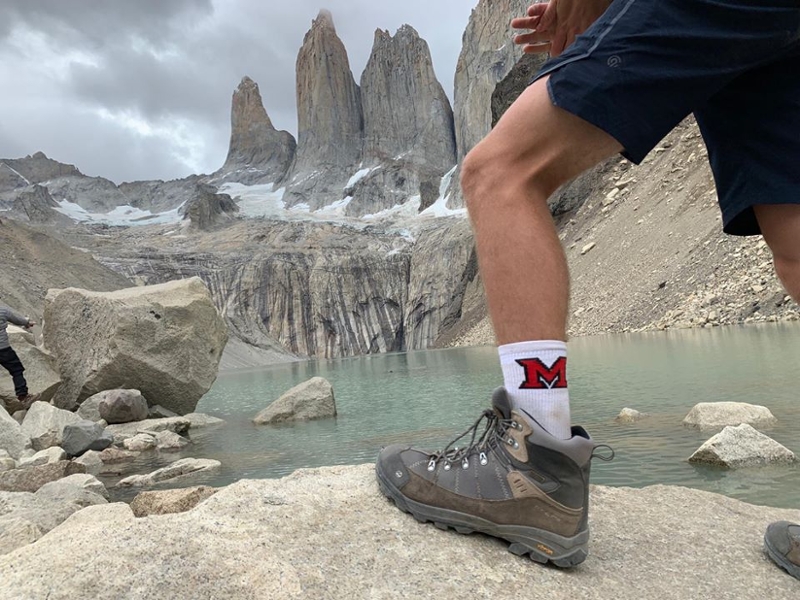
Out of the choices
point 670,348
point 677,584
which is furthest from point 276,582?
point 670,348

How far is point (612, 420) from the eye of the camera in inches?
241

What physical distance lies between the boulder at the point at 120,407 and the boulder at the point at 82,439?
5.40ft

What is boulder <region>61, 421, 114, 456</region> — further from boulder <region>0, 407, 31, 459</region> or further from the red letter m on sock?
the red letter m on sock

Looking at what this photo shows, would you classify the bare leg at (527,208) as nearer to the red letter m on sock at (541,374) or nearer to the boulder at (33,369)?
the red letter m on sock at (541,374)

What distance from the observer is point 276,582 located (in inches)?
55.9

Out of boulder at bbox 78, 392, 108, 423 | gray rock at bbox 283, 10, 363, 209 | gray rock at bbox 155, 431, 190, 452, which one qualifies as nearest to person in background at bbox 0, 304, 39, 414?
boulder at bbox 78, 392, 108, 423

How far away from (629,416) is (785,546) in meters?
4.41

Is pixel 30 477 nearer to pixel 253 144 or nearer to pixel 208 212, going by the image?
pixel 208 212

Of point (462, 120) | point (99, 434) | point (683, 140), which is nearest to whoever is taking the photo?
point (99, 434)

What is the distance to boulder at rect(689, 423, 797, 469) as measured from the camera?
3.89 meters

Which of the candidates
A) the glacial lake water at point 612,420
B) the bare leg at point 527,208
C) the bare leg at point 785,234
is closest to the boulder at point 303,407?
the glacial lake water at point 612,420

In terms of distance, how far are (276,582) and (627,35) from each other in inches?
65.7

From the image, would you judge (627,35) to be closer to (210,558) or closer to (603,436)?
(210,558)

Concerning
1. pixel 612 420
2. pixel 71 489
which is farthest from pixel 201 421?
pixel 612 420
